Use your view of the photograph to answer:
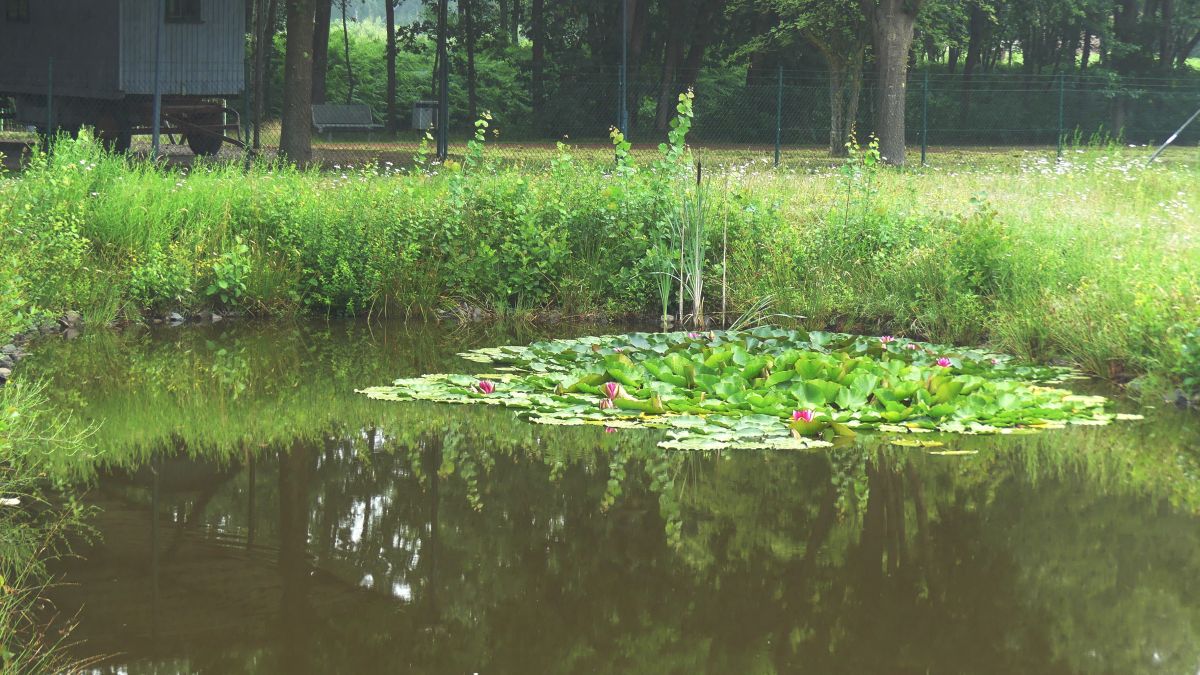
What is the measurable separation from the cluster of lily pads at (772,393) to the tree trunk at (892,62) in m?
14.7

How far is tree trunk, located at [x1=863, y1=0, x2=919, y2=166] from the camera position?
2238 cm

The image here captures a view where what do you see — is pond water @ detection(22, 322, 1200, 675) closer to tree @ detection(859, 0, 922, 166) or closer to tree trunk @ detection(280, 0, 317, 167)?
tree trunk @ detection(280, 0, 317, 167)

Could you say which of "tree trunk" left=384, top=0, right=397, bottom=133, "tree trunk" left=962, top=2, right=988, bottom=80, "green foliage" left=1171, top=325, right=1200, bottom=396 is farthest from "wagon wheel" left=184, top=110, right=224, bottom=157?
"tree trunk" left=962, top=2, right=988, bottom=80

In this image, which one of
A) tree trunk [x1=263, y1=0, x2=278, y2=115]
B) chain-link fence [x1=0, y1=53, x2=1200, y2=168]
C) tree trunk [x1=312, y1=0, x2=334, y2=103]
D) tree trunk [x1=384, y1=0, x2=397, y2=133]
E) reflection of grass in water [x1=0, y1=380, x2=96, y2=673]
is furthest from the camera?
tree trunk [x1=263, y1=0, x2=278, y2=115]

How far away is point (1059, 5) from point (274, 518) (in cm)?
3216

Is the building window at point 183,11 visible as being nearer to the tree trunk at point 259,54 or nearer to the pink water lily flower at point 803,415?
the tree trunk at point 259,54

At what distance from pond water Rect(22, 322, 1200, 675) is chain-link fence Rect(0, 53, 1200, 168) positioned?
1415cm

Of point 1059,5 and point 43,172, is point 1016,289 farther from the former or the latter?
point 1059,5

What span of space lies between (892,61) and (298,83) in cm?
1001

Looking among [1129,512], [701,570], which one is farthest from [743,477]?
[1129,512]

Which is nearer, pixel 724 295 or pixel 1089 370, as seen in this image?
pixel 1089 370

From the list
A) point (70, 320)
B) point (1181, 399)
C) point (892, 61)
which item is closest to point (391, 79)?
point (892, 61)

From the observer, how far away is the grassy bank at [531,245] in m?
10.0

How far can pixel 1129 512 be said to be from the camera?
6020 mm
